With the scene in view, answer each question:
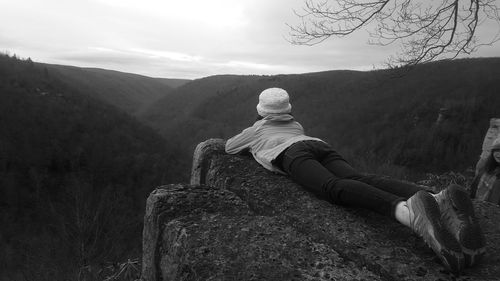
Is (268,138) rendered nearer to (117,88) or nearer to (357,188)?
(357,188)

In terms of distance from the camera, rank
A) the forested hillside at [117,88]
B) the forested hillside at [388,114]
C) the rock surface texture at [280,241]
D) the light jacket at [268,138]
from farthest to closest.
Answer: the forested hillside at [117,88]
the forested hillside at [388,114]
the light jacket at [268,138]
the rock surface texture at [280,241]

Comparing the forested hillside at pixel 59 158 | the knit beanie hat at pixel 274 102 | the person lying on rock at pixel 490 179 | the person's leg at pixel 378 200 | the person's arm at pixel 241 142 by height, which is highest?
the knit beanie hat at pixel 274 102

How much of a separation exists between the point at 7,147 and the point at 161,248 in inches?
2471

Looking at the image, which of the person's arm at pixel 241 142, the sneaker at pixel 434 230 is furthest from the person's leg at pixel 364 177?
the person's arm at pixel 241 142

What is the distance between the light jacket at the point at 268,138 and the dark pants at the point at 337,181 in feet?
0.40

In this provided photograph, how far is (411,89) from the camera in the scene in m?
71.1

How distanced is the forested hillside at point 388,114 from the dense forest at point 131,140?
0.23 m

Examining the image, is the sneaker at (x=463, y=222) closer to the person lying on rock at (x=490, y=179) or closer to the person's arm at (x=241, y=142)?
the person's arm at (x=241, y=142)

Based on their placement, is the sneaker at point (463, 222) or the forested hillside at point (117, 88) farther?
the forested hillside at point (117, 88)

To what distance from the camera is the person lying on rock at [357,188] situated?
83.8 inches

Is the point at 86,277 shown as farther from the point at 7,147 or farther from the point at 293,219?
the point at 7,147

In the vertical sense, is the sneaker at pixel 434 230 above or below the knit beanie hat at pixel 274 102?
below

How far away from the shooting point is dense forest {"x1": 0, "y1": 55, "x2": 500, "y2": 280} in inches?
1198

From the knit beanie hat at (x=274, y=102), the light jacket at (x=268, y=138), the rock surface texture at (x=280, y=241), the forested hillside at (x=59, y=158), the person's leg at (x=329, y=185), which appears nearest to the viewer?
the rock surface texture at (x=280, y=241)
